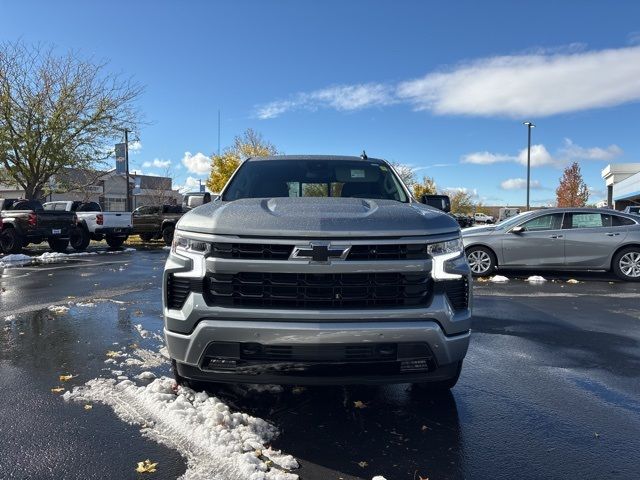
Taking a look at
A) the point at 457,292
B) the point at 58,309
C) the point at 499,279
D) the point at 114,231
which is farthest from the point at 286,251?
the point at 114,231

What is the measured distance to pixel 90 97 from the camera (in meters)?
22.4

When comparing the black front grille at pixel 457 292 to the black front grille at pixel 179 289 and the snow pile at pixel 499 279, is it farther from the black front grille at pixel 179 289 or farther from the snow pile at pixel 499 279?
the snow pile at pixel 499 279

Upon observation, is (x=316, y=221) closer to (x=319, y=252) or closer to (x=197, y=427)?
(x=319, y=252)

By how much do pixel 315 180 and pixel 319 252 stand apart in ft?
6.39

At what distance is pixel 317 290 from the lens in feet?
9.70

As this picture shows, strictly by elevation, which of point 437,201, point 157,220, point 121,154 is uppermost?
point 121,154

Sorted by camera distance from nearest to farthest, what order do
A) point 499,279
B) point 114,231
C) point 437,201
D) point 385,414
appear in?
point 385,414
point 437,201
point 499,279
point 114,231

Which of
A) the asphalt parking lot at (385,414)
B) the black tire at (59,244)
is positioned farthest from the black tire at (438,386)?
the black tire at (59,244)

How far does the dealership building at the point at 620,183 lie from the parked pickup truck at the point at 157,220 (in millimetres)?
43646

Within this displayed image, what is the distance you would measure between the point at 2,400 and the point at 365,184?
350cm

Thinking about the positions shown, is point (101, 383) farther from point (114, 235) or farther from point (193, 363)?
point (114, 235)

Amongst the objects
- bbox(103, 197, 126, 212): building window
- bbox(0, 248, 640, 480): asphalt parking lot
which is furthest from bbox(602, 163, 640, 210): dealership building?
bbox(103, 197, 126, 212): building window

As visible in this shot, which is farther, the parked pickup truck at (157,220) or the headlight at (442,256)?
the parked pickup truck at (157,220)

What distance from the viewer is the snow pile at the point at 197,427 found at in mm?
2674
